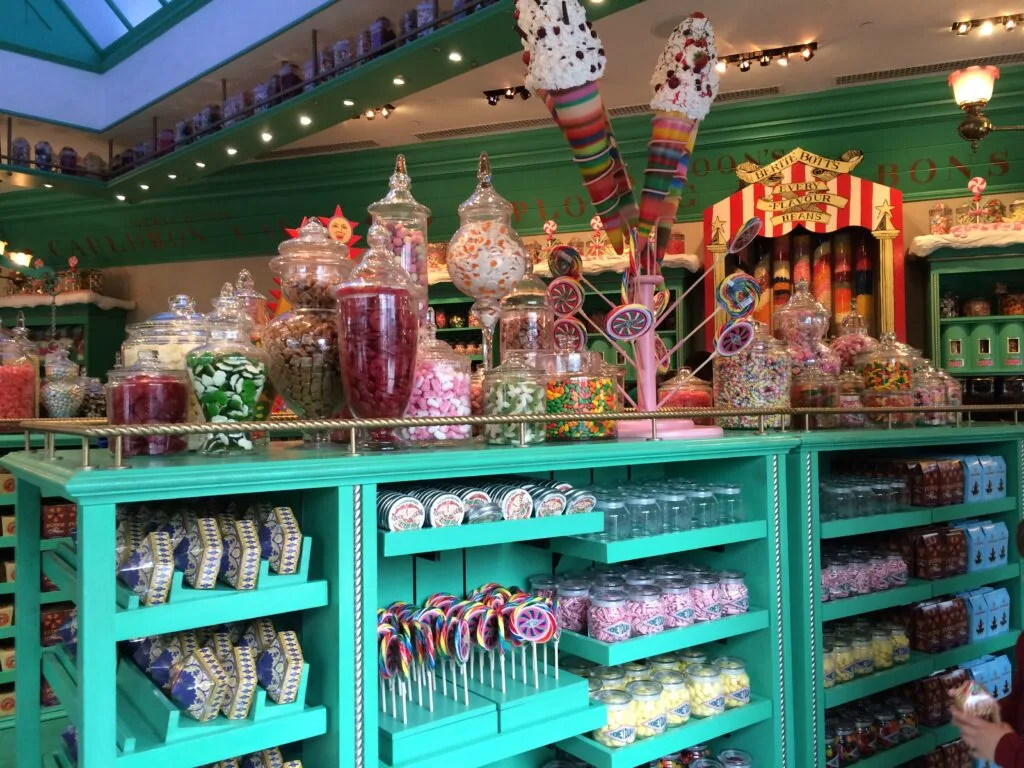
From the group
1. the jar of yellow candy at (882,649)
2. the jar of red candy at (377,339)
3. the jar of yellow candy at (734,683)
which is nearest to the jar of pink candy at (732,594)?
the jar of yellow candy at (734,683)

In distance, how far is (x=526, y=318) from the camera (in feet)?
6.89

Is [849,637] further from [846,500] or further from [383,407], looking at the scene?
[383,407]

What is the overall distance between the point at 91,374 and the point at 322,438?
707 cm

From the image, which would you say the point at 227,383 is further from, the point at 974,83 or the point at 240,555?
the point at 974,83

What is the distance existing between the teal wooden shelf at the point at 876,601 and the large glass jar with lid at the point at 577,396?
895 millimetres

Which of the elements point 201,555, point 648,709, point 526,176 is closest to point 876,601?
point 648,709

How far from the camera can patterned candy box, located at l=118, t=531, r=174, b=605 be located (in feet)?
4.06

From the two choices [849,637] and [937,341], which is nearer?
[849,637]

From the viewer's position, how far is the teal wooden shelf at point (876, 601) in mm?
2301

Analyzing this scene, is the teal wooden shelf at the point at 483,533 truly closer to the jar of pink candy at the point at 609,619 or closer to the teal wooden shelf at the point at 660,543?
the teal wooden shelf at the point at 660,543

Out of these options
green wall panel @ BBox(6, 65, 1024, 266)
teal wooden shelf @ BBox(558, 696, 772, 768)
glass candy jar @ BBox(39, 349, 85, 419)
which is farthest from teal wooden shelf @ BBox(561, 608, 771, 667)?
green wall panel @ BBox(6, 65, 1024, 266)

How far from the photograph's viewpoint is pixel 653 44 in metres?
5.20

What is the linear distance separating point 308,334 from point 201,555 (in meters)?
0.46

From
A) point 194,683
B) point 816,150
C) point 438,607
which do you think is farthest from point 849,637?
point 816,150
